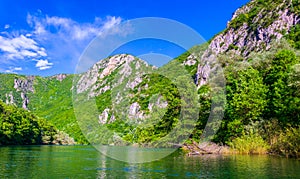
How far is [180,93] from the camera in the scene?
6575 centimetres

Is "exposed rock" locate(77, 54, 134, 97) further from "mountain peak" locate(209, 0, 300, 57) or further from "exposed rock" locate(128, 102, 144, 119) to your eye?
"mountain peak" locate(209, 0, 300, 57)

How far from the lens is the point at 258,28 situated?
134 metres

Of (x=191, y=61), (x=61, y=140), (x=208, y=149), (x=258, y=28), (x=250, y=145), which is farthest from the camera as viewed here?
(x=191, y=61)

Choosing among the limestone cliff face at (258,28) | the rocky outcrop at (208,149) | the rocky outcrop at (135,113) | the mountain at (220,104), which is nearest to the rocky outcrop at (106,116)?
the mountain at (220,104)

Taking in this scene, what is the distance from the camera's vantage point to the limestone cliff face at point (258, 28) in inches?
4721

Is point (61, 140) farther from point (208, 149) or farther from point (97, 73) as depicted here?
point (208, 149)

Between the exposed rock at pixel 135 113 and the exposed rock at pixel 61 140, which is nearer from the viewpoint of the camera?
the exposed rock at pixel 135 113

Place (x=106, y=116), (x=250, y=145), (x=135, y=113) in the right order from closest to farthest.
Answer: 1. (x=250, y=145)
2. (x=106, y=116)
3. (x=135, y=113)

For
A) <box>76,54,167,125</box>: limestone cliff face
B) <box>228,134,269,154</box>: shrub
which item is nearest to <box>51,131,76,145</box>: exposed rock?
<box>76,54,167,125</box>: limestone cliff face

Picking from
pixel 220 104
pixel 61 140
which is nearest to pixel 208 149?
pixel 220 104

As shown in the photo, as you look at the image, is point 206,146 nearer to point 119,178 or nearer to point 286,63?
point 286,63

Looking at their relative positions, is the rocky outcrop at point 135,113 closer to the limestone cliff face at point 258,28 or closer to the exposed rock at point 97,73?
the exposed rock at point 97,73

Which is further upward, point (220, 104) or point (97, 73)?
point (97, 73)

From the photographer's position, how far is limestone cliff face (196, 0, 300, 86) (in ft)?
393
